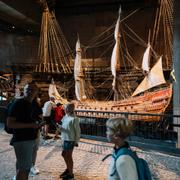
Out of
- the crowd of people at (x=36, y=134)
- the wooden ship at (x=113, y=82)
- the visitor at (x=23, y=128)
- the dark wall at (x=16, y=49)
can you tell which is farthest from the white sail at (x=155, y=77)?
the dark wall at (x=16, y=49)

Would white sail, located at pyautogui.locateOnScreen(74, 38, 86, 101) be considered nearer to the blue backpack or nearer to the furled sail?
the furled sail

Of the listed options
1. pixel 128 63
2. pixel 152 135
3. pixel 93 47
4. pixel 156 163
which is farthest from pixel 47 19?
pixel 156 163

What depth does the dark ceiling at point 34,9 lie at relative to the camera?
58.6ft

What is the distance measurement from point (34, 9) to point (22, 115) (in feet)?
60.4

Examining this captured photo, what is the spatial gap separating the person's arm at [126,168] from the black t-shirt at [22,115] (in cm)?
200

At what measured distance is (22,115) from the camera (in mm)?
3520

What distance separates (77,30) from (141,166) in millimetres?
20646

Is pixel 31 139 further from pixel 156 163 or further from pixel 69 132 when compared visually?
pixel 156 163

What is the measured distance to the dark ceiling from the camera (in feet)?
58.6

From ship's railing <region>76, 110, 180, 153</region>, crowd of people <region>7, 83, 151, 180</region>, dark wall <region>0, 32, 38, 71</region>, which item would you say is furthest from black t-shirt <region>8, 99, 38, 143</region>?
dark wall <region>0, 32, 38, 71</region>

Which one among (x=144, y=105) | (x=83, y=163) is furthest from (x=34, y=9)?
(x=83, y=163)

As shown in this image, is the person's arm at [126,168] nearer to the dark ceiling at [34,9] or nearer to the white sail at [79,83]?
the white sail at [79,83]

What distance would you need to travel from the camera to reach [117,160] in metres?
1.89

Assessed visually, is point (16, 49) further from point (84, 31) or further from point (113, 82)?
point (113, 82)
